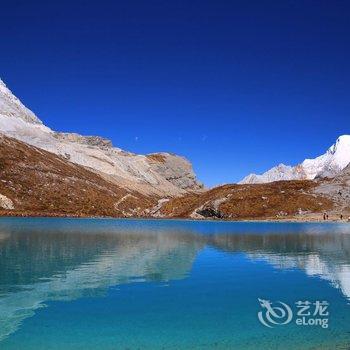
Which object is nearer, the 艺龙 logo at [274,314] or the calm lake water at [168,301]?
the calm lake water at [168,301]

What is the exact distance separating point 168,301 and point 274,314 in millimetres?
6334

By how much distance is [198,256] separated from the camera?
5325 cm

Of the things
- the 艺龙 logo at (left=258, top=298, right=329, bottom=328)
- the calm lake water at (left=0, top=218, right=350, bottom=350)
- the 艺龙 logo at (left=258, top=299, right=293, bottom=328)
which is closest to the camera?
the calm lake water at (left=0, top=218, right=350, bottom=350)

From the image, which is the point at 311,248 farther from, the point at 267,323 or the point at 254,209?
the point at 254,209

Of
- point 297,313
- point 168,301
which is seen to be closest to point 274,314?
point 297,313

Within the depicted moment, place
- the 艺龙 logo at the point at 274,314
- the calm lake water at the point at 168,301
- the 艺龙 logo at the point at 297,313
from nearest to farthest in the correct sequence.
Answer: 1. the calm lake water at the point at 168,301
2. the 艺龙 logo at the point at 297,313
3. the 艺龙 logo at the point at 274,314

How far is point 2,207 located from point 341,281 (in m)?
163

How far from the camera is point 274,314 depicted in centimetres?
2614

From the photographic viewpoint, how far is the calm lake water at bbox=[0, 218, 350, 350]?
20.9m

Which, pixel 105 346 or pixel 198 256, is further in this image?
pixel 198 256

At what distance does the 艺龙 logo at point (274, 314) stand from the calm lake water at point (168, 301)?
6 centimetres

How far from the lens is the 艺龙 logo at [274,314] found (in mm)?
24000

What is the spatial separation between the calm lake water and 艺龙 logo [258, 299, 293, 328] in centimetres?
6

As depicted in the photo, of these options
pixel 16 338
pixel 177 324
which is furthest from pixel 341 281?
pixel 16 338
